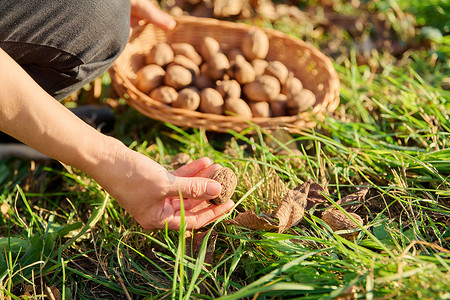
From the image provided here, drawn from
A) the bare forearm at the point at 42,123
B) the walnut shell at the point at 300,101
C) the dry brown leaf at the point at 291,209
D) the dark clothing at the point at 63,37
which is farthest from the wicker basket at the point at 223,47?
the bare forearm at the point at 42,123

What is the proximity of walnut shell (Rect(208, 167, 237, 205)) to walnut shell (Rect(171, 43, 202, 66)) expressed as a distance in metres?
1.02

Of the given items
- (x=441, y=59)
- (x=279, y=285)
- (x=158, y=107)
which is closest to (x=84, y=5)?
(x=158, y=107)

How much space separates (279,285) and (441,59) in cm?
216

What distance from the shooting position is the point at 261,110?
1.99 m

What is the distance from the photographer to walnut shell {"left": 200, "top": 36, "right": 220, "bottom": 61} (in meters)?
2.21

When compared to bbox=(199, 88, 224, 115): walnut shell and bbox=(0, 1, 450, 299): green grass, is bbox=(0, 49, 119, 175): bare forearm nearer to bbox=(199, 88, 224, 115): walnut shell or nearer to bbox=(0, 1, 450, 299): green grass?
bbox=(0, 1, 450, 299): green grass

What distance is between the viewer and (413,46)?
2752 mm

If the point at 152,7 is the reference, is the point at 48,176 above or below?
below

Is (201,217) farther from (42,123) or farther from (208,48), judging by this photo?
(208,48)

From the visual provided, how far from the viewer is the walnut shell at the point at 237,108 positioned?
1.94m

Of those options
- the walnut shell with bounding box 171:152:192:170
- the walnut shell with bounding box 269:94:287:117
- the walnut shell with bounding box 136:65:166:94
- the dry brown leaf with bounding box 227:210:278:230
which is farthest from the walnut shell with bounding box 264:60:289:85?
the dry brown leaf with bounding box 227:210:278:230

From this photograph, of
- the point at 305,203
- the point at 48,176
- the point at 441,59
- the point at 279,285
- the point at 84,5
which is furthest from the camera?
the point at 441,59

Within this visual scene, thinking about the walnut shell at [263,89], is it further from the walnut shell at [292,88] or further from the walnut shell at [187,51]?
the walnut shell at [187,51]

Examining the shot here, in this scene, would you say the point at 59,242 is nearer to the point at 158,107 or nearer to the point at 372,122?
the point at 158,107
